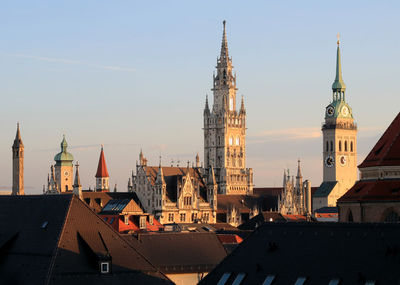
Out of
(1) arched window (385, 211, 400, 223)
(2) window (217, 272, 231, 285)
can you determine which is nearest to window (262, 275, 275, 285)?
(2) window (217, 272, 231, 285)

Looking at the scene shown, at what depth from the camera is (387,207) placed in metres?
84.7

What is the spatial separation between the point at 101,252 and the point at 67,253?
2345mm

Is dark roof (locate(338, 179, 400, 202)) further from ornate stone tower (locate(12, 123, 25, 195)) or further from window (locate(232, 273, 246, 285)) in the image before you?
ornate stone tower (locate(12, 123, 25, 195))

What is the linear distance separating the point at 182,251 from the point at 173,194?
326ft

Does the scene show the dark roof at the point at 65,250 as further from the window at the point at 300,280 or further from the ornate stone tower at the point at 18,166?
the ornate stone tower at the point at 18,166

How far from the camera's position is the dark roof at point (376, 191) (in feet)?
279

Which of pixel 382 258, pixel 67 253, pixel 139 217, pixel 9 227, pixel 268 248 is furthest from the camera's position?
pixel 139 217

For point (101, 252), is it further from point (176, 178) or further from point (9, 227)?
point (176, 178)

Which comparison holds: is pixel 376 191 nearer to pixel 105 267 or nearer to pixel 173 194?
pixel 105 267

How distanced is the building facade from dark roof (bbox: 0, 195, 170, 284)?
354 feet

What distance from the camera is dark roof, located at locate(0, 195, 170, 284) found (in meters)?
66.6

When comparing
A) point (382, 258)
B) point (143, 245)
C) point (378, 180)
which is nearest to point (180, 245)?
point (143, 245)

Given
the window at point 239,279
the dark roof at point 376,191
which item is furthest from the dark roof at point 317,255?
the dark roof at point 376,191

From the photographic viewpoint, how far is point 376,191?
86.5 meters
